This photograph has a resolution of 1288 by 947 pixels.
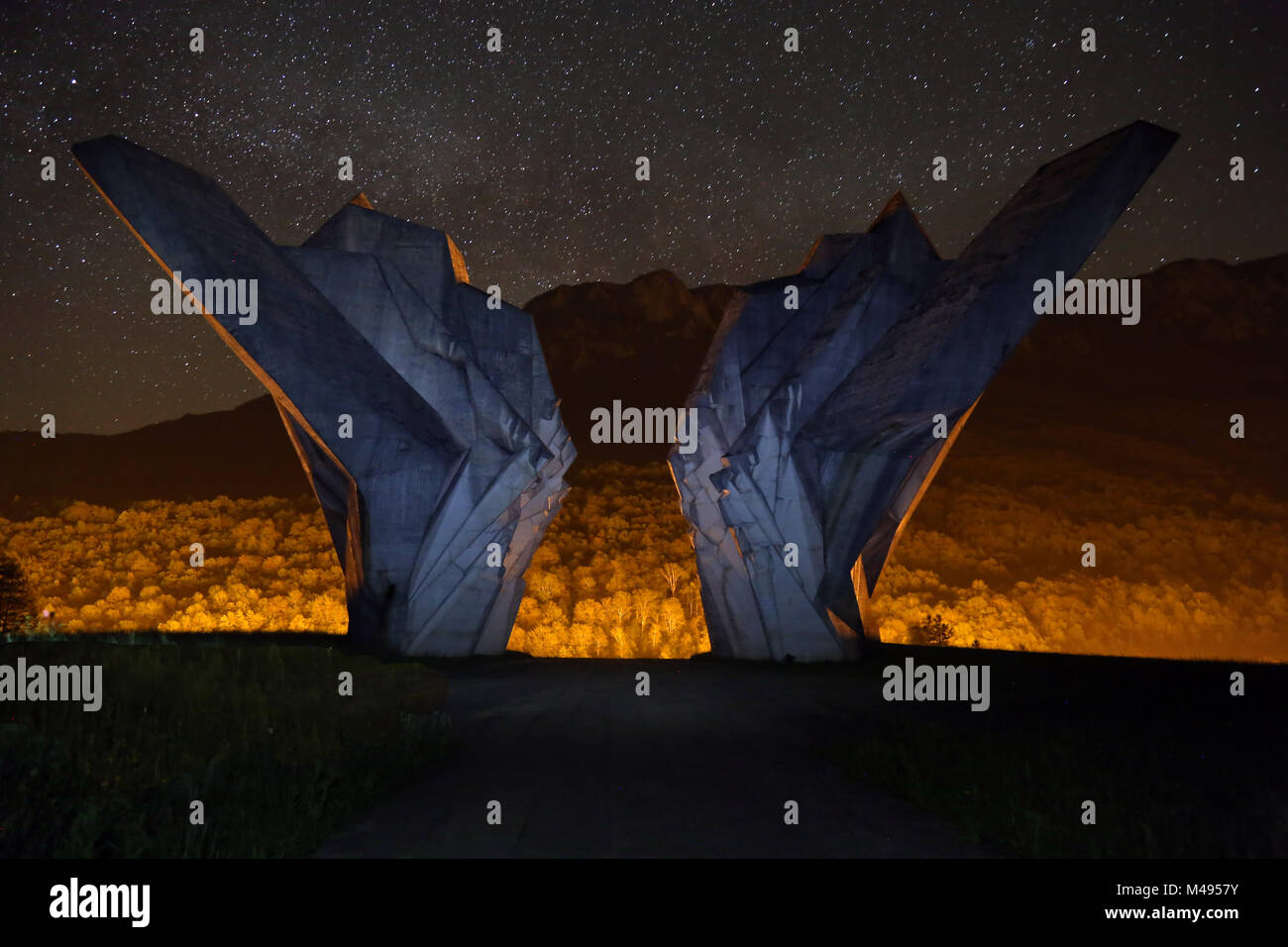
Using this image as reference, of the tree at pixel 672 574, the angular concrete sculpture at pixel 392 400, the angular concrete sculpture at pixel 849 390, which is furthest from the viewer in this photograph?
the tree at pixel 672 574

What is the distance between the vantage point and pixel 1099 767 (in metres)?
8.36

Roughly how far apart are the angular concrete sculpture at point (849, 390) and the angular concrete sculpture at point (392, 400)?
6252mm

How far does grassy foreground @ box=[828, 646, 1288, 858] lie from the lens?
21.0ft

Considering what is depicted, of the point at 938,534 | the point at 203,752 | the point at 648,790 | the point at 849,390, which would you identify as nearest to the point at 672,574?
the point at 938,534

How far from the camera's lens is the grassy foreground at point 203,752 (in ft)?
19.4

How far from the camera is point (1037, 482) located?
102062 mm

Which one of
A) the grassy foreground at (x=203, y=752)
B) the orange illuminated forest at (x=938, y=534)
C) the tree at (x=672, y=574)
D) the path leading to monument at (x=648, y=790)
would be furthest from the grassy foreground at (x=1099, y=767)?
the tree at (x=672, y=574)

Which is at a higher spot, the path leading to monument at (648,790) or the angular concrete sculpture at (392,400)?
the angular concrete sculpture at (392,400)

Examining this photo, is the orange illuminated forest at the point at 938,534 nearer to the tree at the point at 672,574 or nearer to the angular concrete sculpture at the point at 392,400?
the tree at the point at 672,574

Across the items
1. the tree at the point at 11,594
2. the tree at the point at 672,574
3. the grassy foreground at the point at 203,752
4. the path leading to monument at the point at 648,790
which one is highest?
the tree at the point at 672,574

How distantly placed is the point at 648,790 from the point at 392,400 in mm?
18798

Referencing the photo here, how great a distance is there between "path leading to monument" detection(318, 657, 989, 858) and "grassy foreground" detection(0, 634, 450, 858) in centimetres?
50

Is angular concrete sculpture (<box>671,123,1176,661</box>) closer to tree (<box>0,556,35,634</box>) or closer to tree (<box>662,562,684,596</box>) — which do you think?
tree (<box>0,556,35,634</box>)
